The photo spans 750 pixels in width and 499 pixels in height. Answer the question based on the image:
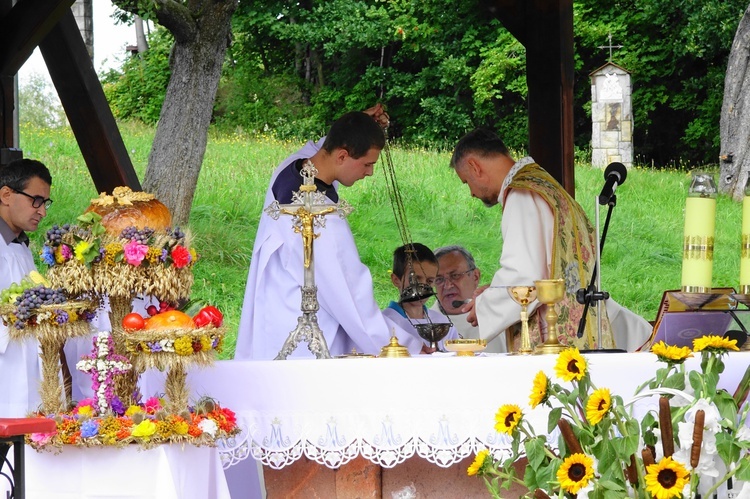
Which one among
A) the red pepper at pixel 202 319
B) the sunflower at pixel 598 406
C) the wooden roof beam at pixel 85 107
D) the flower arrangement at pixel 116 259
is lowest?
the sunflower at pixel 598 406

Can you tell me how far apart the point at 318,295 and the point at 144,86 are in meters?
18.2

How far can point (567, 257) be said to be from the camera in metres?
4.95

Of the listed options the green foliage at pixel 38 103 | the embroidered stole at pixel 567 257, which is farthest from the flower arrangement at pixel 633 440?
the green foliage at pixel 38 103

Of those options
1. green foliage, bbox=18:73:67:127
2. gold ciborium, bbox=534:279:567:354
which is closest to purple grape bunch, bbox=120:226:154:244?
gold ciborium, bbox=534:279:567:354

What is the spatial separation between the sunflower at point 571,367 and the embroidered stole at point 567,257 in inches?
67.4

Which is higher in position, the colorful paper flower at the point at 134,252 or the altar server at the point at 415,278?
the colorful paper flower at the point at 134,252

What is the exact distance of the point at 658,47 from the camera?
21.9m

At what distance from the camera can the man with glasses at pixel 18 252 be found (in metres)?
4.94

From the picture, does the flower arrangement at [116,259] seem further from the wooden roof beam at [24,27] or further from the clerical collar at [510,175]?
the wooden roof beam at [24,27]

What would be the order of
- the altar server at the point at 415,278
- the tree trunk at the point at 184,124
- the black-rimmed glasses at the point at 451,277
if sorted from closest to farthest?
1. the altar server at the point at 415,278
2. the black-rimmed glasses at the point at 451,277
3. the tree trunk at the point at 184,124

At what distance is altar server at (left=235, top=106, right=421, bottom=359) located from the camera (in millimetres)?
4695

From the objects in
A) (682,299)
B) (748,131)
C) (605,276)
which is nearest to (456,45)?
(748,131)

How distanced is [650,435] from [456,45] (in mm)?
19418

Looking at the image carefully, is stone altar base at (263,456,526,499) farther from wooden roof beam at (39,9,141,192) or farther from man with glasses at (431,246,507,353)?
wooden roof beam at (39,9,141,192)
